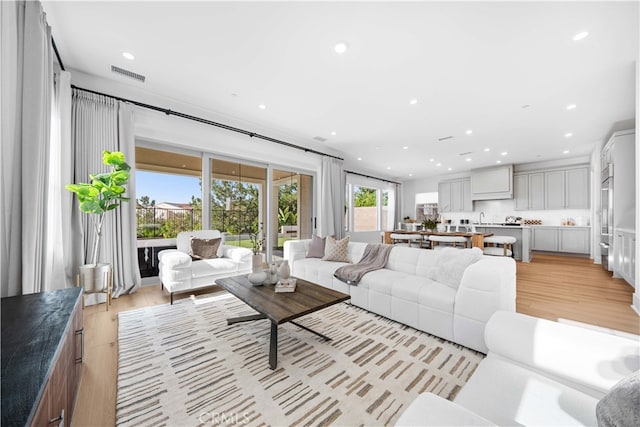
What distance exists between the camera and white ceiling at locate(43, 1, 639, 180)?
2092 millimetres

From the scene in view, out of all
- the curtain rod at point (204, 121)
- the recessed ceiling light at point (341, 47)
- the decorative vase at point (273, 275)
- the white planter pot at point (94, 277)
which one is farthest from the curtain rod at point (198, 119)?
the decorative vase at point (273, 275)

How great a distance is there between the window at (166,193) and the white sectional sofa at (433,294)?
2527 millimetres

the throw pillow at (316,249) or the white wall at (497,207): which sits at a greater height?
the white wall at (497,207)

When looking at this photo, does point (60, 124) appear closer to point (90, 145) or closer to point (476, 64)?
point (90, 145)

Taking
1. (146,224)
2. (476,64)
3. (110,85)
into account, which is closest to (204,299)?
(146,224)

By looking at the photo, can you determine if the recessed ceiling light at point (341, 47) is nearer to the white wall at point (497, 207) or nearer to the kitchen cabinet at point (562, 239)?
the white wall at point (497, 207)

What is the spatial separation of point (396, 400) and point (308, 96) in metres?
3.53

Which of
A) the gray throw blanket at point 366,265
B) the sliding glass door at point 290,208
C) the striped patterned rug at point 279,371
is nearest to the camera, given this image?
the striped patterned rug at point 279,371

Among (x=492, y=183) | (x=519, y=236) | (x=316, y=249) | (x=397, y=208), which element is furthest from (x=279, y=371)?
(x=397, y=208)

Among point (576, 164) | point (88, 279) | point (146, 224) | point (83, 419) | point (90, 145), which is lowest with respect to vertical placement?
point (83, 419)

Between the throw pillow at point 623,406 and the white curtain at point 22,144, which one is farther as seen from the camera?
the white curtain at point 22,144

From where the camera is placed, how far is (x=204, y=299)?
3230mm

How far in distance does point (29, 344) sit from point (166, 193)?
347 centimetres

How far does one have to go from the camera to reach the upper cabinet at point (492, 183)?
24.5 ft
